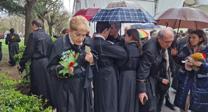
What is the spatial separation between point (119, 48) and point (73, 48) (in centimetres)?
69

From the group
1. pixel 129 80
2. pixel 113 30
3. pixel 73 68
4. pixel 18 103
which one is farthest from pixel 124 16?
pixel 18 103

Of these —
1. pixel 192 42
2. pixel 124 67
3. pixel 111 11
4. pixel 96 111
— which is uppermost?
pixel 111 11

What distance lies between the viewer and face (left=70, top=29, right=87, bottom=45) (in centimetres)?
439

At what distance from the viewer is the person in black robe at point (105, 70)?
192 inches

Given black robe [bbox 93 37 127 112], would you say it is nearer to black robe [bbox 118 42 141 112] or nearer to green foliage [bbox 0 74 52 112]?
black robe [bbox 118 42 141 112]

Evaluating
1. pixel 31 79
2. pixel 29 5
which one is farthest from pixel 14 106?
pixel 29 5

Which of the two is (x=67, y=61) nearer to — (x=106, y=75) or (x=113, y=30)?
(x=106, y=75)

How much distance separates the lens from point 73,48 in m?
4.50

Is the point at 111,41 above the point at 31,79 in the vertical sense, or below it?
above

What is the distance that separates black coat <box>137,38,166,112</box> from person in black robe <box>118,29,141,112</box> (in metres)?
0.08

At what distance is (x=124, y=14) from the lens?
5.00 metres

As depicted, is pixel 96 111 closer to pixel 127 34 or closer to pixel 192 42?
pixel 127 34

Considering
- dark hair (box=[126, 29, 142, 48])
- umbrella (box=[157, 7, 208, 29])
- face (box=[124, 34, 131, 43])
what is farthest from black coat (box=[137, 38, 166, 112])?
umbrella (box=[157, 7, 208, 29])

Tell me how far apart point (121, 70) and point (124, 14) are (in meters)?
0.74
